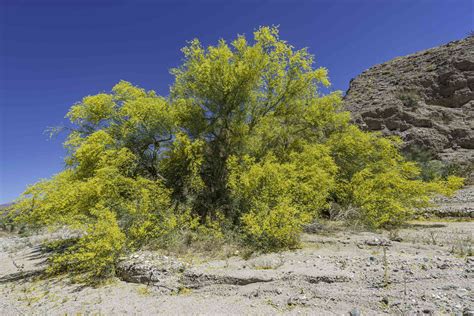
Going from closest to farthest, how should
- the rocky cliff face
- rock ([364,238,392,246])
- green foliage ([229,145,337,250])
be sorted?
→ rock ([364,238,392,246]) → green foliage ([229,145,337,250]) → the rocky cliff face

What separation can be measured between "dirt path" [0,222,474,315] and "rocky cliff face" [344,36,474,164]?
1696 centimetres

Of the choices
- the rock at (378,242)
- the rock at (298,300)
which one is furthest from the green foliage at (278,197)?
the rock at (298,300)

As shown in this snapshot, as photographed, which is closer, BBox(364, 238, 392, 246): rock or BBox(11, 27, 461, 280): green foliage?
BBox(364, 238, 392, 246): rock

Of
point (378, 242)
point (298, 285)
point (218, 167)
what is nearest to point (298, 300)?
point (298, 285)

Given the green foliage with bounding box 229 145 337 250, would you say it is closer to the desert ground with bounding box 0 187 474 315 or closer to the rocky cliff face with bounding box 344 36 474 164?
the desert ground with bounding box 0 187 474 315

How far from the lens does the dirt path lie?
13.6 feet

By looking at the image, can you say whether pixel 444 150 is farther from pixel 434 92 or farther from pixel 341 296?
pixel 341 296

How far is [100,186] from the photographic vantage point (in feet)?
25.3

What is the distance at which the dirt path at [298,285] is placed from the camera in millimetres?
4160

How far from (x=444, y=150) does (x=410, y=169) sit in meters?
13.7

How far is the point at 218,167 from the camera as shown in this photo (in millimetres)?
10648

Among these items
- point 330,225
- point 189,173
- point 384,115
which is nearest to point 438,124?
point 384,115

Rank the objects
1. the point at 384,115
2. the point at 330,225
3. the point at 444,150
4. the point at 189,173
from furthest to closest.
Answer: the point at 384,115
the point at 444,150
the point at 189,173
the point at 330,225

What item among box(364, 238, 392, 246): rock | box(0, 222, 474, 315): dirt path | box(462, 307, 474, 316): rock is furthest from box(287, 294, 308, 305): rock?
box(364, 238, 392, 246): rock
